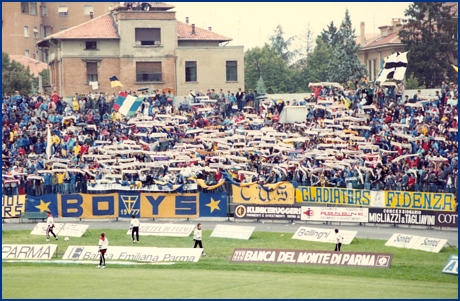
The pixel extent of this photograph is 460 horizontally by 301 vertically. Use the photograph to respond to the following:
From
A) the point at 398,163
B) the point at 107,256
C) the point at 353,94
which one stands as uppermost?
the point at 353,94

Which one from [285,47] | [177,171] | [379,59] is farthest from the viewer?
[285,47]

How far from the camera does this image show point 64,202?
1966 inches

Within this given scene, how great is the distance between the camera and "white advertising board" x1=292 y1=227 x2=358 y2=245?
1640 inches

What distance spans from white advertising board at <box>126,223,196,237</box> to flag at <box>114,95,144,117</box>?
Result: 14721 millimetres

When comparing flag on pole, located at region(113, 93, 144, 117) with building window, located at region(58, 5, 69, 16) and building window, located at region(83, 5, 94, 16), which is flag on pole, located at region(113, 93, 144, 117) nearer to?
building window, located at region(83, 5, 94, 16)

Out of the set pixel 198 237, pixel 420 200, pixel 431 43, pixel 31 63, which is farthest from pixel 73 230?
pixel 31 63

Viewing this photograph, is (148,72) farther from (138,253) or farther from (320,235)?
(138,253)

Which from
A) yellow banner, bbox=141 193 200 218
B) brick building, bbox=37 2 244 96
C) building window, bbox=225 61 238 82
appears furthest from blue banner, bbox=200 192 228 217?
building window, bbox=225 61 238 82

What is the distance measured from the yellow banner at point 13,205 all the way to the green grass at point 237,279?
31.5 ft

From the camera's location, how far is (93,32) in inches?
2928

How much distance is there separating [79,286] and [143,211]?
17.3 metres

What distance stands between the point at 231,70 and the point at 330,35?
53394mm

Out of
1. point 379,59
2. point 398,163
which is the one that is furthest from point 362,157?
point 379,59

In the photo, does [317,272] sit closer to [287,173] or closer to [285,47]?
[287,173]
